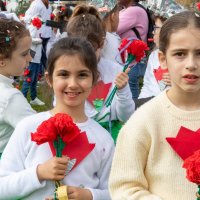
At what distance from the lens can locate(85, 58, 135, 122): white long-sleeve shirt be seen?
321 cm

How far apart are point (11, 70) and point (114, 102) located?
71 cm

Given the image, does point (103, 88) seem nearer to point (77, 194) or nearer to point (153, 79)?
point (153, 79)

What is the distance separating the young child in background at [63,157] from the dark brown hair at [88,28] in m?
0.76

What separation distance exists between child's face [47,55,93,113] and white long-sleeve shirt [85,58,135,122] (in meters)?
0.69

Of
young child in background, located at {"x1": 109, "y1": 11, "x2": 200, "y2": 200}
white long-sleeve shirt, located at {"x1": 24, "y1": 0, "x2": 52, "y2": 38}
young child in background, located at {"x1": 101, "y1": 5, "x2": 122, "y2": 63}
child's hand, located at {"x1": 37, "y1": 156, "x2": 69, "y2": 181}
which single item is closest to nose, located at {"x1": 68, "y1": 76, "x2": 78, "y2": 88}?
child's hand, located at {"x1": 37, "y1": 156, "x2": 69, "y2": 181}

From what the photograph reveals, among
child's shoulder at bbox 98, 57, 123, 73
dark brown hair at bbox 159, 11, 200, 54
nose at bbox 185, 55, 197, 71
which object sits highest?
dark brown hair at bbox 159, 11, 200, 54

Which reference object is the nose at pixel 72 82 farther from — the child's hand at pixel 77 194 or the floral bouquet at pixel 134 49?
the floral bouquet at pixel 134 49

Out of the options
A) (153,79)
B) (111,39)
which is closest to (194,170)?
(153,79)

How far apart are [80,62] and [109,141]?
0.43m

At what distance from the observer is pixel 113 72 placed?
3451 mm

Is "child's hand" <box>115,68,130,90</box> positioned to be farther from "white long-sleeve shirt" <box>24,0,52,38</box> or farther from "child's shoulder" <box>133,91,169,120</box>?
"white long-sleeve shirt" <box>24,0,52,38</box>

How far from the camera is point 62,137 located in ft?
7.11

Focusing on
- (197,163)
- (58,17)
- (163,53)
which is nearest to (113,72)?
(163,53)

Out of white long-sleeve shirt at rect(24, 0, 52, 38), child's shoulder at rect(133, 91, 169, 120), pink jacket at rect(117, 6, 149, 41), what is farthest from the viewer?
white long-sleeve shirt at rect(24, 0, 52, 38)
